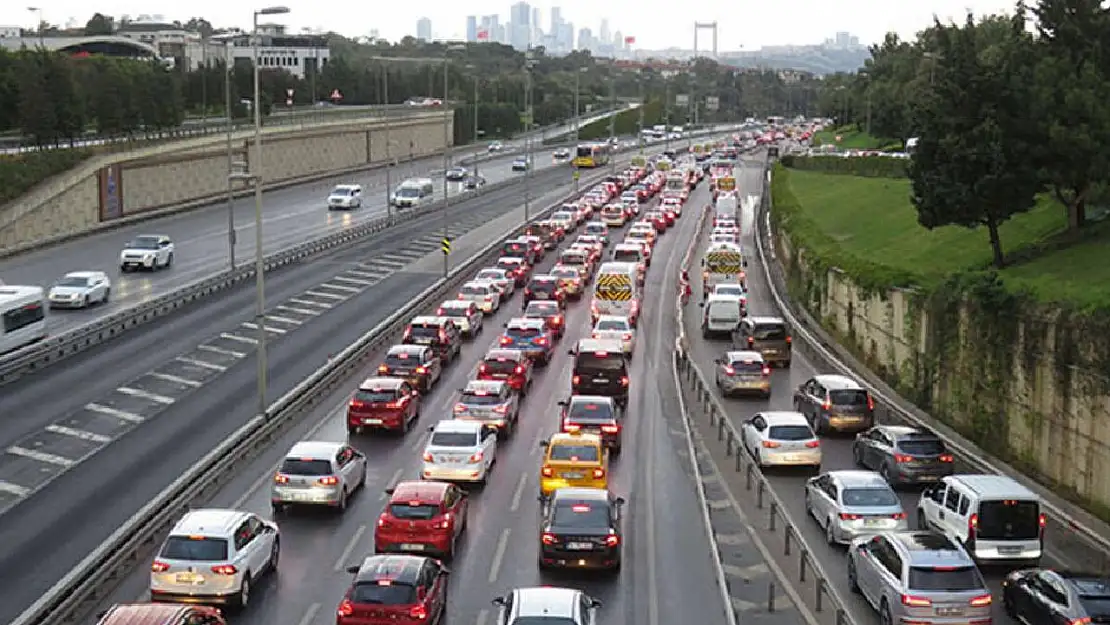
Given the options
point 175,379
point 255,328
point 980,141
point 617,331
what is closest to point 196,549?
point 175,379

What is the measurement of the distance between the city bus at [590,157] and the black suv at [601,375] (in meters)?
101

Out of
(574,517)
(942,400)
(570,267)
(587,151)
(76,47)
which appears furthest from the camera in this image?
Answer: (76,47)

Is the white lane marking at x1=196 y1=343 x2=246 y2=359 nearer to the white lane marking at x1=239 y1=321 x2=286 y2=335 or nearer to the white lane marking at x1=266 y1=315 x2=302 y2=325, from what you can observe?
the white lane marking at x1=239 y1=321 x2=286 y2=335

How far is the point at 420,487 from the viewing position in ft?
86.3

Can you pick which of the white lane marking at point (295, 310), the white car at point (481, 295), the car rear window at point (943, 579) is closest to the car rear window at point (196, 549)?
the car rear window at point (943, 579)

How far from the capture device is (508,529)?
28406 mm

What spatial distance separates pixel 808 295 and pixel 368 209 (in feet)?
159

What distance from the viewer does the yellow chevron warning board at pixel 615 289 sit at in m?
55.9

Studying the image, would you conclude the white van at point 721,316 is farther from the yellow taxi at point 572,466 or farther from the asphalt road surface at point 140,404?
the yellow taxi at point 572,466

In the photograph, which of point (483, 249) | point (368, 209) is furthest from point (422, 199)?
point (483, 249)

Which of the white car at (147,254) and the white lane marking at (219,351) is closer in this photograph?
the white lane marking at (219,351)

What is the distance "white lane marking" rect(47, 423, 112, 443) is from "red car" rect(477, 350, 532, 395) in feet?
37.9

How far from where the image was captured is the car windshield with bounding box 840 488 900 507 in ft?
88.6

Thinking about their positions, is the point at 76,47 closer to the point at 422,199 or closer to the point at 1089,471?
the point at 422,199
